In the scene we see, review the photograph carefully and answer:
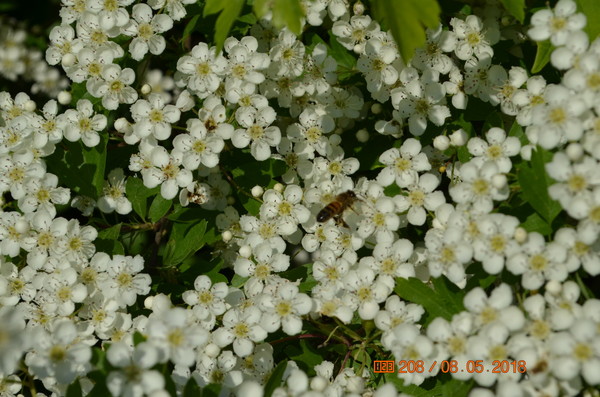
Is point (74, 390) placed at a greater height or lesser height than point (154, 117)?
lesser

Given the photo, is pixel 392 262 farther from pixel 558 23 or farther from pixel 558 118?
pixel 558 23

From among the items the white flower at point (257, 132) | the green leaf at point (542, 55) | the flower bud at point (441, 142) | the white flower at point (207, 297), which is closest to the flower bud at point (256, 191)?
the white flower at point (257, 132)

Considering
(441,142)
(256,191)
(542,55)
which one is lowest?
(256,191)

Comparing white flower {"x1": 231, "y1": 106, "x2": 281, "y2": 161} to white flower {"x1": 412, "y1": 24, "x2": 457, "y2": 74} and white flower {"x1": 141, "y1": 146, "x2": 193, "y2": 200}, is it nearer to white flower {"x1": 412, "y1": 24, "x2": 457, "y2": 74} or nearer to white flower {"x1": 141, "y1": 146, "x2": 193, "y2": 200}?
white flower {"x1": 141, "y1": 146, "x2": 193, "y2": 200}

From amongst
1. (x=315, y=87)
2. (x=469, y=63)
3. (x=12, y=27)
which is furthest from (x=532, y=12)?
(x=12, y=27)

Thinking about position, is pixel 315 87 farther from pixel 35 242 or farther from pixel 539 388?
pixel 539 388

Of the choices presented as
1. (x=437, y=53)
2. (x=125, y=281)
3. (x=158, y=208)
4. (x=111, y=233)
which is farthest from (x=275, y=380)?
(x=437, y=53)
